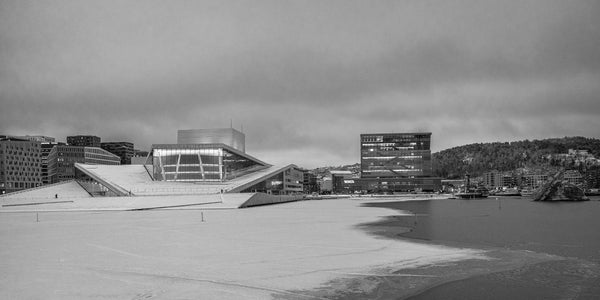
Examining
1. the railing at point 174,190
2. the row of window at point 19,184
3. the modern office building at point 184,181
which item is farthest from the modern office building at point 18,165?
the railing at point 174,190

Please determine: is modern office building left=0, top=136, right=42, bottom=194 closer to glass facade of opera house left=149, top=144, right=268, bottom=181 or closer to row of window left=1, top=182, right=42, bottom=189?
row of window left=1, top=182, right=42, bottom=189

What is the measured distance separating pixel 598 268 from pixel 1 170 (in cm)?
20568

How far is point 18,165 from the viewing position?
599ft

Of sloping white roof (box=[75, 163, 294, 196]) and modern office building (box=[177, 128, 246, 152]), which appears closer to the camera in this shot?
sloping white roof (box=[75, 163, 294, 196])

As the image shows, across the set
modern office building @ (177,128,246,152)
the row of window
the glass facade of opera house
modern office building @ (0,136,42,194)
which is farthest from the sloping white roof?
the row of window

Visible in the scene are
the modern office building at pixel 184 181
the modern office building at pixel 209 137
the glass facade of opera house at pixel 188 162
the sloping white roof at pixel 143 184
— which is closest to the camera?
the modern office building at pixel 184 181

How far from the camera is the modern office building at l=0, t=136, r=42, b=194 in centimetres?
17512

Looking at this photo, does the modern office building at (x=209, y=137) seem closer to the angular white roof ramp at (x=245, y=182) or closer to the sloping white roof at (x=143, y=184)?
the angular white roof ramp at (x=245, y=182)

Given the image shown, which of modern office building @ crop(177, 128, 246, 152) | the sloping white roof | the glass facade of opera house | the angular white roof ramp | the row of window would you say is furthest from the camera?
the row of window

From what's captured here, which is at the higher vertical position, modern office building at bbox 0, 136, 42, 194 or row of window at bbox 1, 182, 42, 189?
modern office building at bbox 0, 136, 42, 194

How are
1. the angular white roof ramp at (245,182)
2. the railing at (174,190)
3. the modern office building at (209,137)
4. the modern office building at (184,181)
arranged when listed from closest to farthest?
the modern office building at (184,181)
the railing at (174,190)
the angular white roof ramp at (245,182)
the modern office building at (209,137)

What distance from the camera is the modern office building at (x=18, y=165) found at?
175125 millimetres

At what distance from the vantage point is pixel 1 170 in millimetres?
174125

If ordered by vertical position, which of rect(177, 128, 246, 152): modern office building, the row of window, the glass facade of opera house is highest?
rect(177, 128, 246, 152): modern office building
